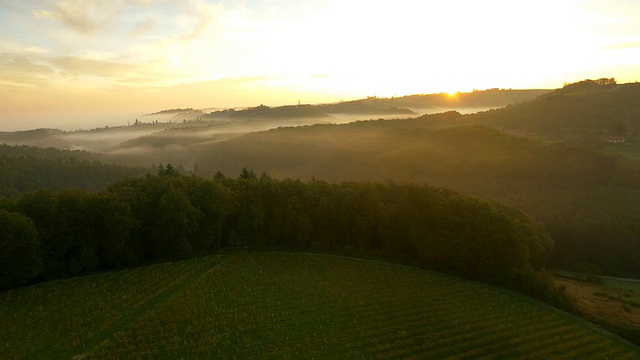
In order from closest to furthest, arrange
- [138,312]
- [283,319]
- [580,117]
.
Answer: [283,319]
[138,312]
[580,117]

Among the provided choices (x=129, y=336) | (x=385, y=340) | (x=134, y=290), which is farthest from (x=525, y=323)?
(x=134, y=290)

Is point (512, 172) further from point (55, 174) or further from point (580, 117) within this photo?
point (55, 174)

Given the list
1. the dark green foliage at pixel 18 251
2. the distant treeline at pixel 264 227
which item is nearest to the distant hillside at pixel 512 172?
the distant treeline at pixel 264 227

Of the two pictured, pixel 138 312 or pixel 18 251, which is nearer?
pixel 138 312

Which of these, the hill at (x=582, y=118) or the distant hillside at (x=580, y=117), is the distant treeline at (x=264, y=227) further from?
the distant hillside at (x=580, y=117)

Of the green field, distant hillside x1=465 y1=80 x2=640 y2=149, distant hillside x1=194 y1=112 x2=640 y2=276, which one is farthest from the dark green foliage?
distant hillside x1=465 y1=80 x2=640 y2=149

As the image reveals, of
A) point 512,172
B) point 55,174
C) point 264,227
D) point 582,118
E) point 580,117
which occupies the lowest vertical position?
point 512,172

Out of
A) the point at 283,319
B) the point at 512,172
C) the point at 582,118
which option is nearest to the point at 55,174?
the point at 283,319
